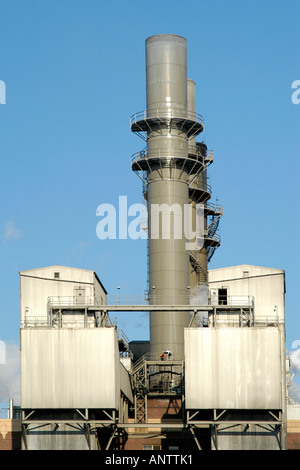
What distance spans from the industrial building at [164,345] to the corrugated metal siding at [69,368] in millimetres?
68

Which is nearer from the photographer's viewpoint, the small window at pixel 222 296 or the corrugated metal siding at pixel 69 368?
the corrugated metal siding at pixel 69 368

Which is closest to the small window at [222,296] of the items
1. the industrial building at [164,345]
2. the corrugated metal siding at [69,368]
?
the industrial building at [164,345]

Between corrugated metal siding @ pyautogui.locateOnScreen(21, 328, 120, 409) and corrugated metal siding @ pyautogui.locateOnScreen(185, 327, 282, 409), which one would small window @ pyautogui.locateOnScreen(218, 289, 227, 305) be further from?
corrugated metal siding @ pyautogui.locateOnScreen(21, 328, 120, 409)

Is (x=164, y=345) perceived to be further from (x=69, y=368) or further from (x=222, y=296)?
(x=69, y=368)

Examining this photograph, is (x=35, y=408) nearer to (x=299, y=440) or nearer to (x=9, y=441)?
(x=9, y=441)

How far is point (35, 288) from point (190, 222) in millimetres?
21771

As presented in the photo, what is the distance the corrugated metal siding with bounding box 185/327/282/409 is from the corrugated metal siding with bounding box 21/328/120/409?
5475mm

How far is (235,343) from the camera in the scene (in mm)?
77938

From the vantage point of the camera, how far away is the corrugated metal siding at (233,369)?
77.3 m

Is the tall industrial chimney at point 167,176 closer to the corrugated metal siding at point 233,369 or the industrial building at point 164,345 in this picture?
the industrial building at point 164,345

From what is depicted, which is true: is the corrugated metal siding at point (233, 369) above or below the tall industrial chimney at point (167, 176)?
below

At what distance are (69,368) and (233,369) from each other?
1112 centimetres

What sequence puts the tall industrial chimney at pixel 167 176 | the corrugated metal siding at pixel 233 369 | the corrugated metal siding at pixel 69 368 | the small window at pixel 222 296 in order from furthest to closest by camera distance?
the tall industrial chimney at pixel 167 176 → the small window at pixel 222 296 → the corrugated metal siding at pixel 69 368 → the corrugated metal siding at pixel 233 369
